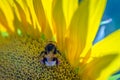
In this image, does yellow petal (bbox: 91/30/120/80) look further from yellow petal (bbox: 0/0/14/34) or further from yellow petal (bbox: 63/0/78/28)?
yellow petal (bbox: 0/0/14/34)

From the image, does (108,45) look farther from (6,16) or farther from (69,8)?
(6,16)

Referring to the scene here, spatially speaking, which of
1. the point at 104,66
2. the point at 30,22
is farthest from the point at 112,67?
the point at 30,22

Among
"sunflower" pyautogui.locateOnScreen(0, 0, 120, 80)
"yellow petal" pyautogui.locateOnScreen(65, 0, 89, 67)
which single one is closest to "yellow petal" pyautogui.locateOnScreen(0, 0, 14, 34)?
"sunflower" pyautogui.locateOnScreen(0, 0, 120, 80)

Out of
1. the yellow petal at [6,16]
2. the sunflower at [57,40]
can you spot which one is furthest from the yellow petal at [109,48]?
the yellow petal at [6,16]

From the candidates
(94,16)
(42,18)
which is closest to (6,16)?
(42,18)

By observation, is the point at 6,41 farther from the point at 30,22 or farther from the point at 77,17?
the point at 77,17

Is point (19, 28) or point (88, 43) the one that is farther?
point (19, 28)

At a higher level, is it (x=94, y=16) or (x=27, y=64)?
(x=94, y=16)
